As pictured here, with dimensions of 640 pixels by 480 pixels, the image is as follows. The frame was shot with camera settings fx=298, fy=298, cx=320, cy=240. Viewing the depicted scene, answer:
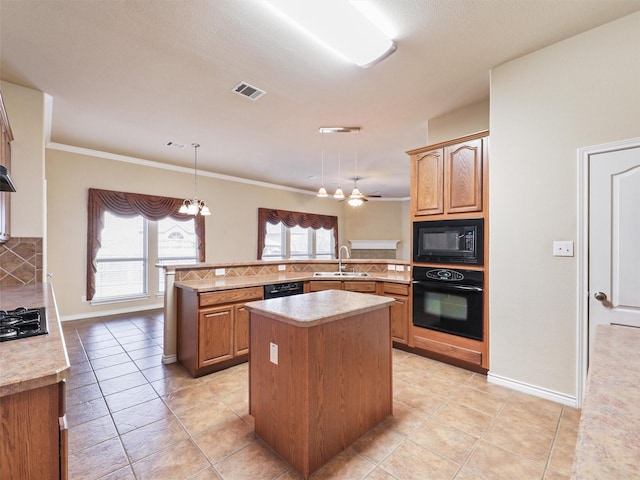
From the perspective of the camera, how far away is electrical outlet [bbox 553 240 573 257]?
223 cm

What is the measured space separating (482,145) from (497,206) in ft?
2.00

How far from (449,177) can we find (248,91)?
2.17 metres

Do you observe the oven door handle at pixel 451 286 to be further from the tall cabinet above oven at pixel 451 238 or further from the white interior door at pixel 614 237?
the white interior door at pixel 614 237

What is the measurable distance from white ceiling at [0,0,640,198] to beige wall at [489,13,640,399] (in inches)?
8.0

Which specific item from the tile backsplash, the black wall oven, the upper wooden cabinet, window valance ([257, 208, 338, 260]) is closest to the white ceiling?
the upper wooden cabinet

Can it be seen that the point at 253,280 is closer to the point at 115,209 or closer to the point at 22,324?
the point at 22,324

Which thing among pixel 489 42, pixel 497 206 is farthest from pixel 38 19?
pixel 497 206

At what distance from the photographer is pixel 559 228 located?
7.49 ft

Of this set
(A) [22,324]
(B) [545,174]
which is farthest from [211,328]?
(B) [545,174]

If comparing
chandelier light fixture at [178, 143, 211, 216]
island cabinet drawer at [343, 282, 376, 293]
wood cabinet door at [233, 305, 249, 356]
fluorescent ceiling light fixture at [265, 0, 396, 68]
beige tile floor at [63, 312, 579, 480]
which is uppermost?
fluorescent ceiling light fixture at [265, 0, 396, 68]

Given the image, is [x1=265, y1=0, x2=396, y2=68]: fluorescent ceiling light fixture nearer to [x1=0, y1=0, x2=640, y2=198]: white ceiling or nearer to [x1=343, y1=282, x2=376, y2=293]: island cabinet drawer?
[x1=0, y1=0, x2=640, y2=198]: white ceiling

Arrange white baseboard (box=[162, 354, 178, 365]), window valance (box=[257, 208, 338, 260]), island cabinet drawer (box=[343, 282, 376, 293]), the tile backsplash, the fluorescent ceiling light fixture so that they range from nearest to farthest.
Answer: the fluorescent ceiling light fixture
the tile backsplash
white baseboard (box=[162, 354, 178, 365])
island cabinet drawer (box=[343, 282, 376, 293])
window valance (box=[257, 208, 338, 260])

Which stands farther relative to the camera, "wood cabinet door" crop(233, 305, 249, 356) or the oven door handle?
"wood cabinet door" crop(233, 305, 249, 356)

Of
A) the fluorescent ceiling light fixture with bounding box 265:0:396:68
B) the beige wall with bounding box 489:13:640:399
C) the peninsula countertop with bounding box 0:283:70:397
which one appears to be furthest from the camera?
the beige wall with bounding box 489:13:640:399
